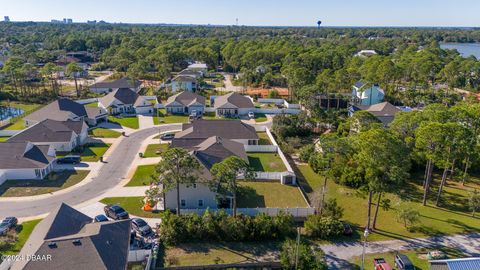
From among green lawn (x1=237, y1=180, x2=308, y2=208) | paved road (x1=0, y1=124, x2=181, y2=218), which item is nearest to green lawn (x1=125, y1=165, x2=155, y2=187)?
paved road (x1=0, y1=124, x2=181, y2=218)

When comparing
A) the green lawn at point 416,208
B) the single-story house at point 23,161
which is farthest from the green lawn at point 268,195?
the single-story house at point 23,161

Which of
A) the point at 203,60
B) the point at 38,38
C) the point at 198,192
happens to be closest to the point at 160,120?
the point at 198,192

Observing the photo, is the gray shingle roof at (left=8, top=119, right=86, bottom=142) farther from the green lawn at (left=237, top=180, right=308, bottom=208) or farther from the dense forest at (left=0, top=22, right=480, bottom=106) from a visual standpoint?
the dense forest at (left=0, top=22, right=480, bottom=106)

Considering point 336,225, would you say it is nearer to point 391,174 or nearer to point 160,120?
point 391,174

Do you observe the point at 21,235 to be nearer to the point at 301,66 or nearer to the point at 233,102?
the point at 233,102

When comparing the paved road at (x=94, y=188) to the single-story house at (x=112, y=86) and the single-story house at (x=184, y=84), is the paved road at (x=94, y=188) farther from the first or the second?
the single-story house at (x=112, y=86)

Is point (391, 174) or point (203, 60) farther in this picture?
point (203, 60)

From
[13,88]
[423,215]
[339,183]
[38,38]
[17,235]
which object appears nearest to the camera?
[17,235]
